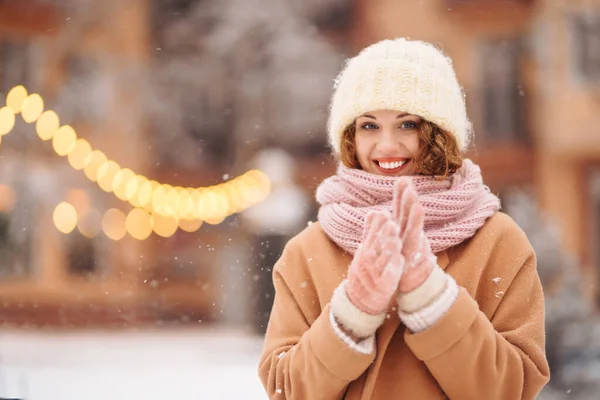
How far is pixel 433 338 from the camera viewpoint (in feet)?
5.64

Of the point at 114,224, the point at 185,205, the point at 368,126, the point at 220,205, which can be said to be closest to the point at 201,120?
the point at 114,224

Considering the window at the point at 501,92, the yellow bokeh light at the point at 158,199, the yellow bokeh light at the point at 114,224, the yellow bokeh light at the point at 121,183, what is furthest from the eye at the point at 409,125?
the window at the point at 501,92

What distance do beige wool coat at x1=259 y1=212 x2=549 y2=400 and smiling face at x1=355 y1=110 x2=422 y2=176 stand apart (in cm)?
22

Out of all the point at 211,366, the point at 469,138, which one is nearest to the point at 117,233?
the point at 211,366

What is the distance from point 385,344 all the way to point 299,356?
188 mm

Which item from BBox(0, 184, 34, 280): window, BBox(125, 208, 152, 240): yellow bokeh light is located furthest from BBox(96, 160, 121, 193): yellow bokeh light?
BBox(125, 208, 152, 240): yellow bokeh light

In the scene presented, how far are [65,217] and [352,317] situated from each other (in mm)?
12014

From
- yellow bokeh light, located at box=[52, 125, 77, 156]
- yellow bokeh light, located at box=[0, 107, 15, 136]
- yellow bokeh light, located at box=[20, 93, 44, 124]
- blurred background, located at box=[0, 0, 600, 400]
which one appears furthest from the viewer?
blurred background, located at box=[0, 0, 600, 400]

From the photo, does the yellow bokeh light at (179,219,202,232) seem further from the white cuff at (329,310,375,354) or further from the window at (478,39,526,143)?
the white cuff at (329,310,375,354)

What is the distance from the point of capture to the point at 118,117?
1415cm

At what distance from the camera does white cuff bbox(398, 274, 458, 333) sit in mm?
1710

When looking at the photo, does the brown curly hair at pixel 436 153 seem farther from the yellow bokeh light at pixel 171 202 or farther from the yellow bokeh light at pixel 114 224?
the yellow bokeh light at pixel 114 224

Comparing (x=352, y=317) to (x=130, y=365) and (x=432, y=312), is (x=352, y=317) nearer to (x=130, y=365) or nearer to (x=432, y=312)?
(x=432, y=312)

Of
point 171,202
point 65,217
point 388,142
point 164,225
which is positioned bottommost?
point 164,225
